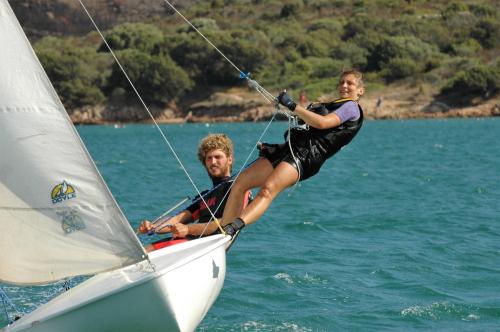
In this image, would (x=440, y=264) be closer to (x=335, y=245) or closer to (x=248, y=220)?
(x=335, y=245)

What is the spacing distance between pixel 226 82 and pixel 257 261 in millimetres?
61070

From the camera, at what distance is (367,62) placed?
74.2 meters

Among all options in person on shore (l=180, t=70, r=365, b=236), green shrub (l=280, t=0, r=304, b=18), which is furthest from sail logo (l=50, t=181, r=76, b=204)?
green shrub (l=280, t=0, r=304, b=18)

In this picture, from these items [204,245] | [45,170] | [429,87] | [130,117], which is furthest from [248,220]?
[130,117]

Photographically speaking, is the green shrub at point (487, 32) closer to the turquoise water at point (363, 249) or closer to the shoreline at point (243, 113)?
the shoreline at point (243, 113)

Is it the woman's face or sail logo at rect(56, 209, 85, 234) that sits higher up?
the woman's face

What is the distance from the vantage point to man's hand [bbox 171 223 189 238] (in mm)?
7762

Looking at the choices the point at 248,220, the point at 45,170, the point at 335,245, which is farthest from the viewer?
the point at 335,245

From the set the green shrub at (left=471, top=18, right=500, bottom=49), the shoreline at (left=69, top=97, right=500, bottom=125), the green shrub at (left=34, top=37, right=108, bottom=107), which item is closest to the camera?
the shoreline at (left=69, top=97, right=500, bottom=125)

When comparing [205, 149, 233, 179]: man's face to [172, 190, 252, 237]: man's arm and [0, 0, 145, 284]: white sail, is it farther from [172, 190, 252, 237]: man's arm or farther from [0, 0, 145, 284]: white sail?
[0, 0, 145, 284]: white sail

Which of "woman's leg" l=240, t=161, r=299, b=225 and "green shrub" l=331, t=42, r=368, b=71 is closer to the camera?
"woman's leg" l=240, t=161, r=299, b=225

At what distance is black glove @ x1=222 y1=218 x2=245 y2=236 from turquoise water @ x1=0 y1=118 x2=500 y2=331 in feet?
2.59

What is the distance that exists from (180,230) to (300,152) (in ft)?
3.67

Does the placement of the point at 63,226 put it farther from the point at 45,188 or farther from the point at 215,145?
the point at 215,145
